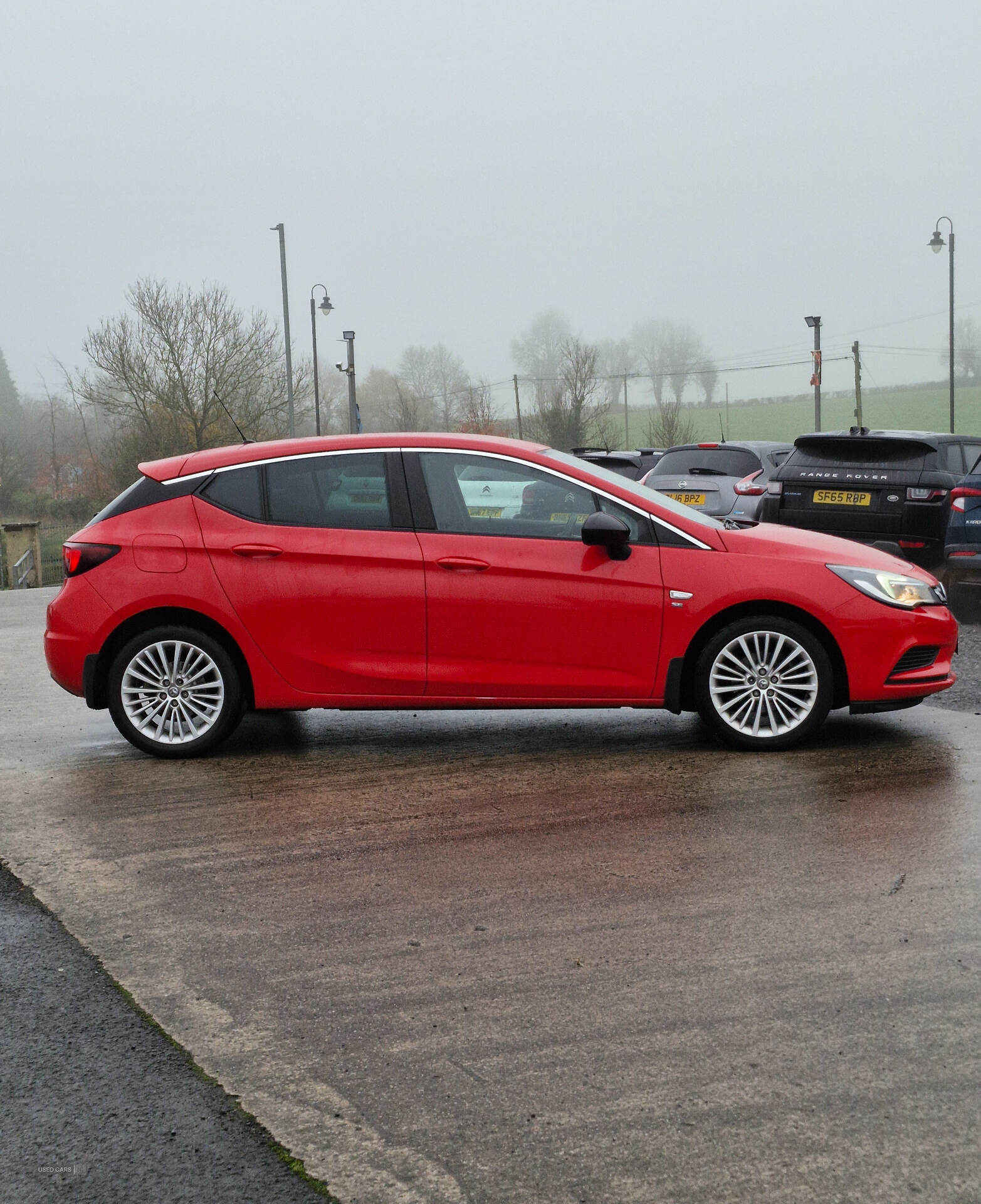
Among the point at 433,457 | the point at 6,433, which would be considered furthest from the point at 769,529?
the point at 6,433

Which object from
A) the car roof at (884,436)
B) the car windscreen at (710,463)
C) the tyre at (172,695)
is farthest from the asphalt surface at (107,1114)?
the car windscreen at (710,463)

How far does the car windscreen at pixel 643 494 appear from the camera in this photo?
694cm

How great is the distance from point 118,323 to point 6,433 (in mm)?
30793

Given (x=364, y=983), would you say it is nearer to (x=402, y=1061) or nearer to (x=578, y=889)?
(x=402, y=1061)

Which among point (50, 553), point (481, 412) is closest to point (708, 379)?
point (481, 412)

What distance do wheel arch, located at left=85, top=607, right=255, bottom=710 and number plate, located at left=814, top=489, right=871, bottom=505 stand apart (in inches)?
297

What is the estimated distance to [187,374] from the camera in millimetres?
48312

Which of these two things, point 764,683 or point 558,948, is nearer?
point 558,948

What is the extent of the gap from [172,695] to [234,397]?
43.5 m

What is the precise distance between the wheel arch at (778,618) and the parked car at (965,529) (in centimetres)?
550

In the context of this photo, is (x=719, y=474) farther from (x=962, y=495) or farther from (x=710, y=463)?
(x=962, y=495)

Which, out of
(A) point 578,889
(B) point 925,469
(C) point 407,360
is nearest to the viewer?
(A) point 578,889

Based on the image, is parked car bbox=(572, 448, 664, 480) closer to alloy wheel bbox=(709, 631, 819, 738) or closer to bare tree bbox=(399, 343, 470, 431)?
alloy wheel bbox=(709, 631, 819, 738)

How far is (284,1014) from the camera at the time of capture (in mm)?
3637
